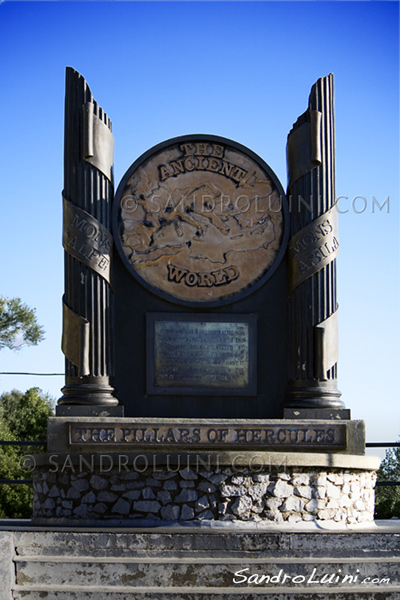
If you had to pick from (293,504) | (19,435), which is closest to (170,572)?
(293,504)

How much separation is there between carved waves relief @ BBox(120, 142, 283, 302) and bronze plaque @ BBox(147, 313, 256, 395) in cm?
36

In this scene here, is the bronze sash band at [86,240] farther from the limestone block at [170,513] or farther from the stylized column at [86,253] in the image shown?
the limestone block at [170,513]

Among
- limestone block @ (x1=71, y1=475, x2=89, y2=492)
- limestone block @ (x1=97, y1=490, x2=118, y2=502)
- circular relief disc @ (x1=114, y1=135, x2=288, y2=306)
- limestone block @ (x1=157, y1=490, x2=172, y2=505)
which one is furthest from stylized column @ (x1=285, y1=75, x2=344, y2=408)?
limestone block @ (x1=71, y1=475, x2=89, y2=492)

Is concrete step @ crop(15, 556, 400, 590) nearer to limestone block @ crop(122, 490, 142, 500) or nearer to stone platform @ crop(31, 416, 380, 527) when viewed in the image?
stone platform @ crop(31, 416, 380, 527)

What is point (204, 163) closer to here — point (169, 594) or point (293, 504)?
point (293, 504)

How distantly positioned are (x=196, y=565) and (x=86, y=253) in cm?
A: 399

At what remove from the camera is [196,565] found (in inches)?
340

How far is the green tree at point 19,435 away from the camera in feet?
97.7

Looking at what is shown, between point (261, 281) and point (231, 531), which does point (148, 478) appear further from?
point (261, 281)

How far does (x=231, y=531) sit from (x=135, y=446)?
154cm

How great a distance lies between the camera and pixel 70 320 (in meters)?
10.6

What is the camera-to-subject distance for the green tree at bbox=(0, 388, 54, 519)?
2977cm

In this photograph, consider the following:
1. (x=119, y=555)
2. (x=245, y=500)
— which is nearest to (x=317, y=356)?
(x=245, y=500)

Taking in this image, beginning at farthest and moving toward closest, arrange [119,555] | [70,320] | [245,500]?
[70,320]
[245,500]
[119,555]
